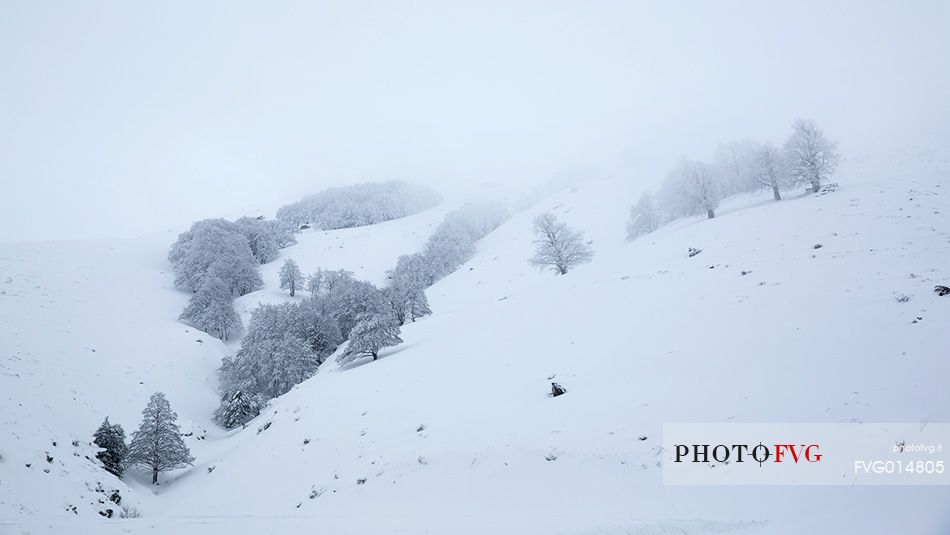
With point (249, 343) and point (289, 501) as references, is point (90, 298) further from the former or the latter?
point (289, 501)

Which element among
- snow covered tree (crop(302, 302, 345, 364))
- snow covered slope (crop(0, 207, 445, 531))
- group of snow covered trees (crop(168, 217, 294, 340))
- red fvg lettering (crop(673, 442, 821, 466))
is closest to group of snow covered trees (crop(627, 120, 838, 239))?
red fvg lettering (crop(673, 442, 821, 466))

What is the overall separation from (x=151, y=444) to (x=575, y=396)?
1082 inches

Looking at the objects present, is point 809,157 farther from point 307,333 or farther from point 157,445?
point 157,445

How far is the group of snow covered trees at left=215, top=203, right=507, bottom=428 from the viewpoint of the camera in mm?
34719

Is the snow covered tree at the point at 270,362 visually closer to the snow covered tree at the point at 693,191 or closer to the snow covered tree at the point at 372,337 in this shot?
the snow covered tree at the point at 372,337

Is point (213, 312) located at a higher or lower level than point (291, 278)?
lower

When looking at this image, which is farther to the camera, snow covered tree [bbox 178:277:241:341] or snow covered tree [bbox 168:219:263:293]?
snow covered tree [bbox 168:219:263:293]

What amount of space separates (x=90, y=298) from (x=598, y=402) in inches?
2602

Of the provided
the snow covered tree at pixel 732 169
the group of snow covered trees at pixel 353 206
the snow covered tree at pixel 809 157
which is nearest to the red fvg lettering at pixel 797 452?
the snow covered tree at pixel 809 157

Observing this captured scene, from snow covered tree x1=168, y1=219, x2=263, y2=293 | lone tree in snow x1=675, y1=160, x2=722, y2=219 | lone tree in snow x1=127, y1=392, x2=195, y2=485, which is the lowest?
lone tree in snow x1=127, y1=392, x2=195, y2=485

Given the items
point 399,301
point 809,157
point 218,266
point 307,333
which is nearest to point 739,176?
point 809,157
